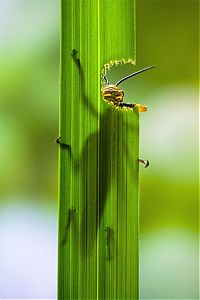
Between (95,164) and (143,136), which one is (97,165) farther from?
(143,136)

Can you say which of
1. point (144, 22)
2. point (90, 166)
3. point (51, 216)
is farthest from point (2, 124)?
point (144, 22)

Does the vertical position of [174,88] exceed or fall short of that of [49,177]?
it exceeds it

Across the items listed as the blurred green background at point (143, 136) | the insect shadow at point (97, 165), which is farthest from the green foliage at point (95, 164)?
the blurred green background at point (143, 136)

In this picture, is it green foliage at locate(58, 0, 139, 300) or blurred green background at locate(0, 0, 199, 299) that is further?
blurred green background at locate(0, 0, 199, 299)

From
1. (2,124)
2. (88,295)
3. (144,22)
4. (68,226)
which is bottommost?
(88,295)

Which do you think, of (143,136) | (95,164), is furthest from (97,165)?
(143,136)

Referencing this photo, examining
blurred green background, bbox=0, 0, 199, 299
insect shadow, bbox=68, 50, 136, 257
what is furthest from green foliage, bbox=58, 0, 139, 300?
blurred green background, bbox=0, 0, 199, 299

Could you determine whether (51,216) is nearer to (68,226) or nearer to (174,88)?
(68,226)

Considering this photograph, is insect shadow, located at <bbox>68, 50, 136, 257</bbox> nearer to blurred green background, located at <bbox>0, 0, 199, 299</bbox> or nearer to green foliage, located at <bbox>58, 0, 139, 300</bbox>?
green foliage, located at <bbox>58, 0, 139, 300</bbox>
